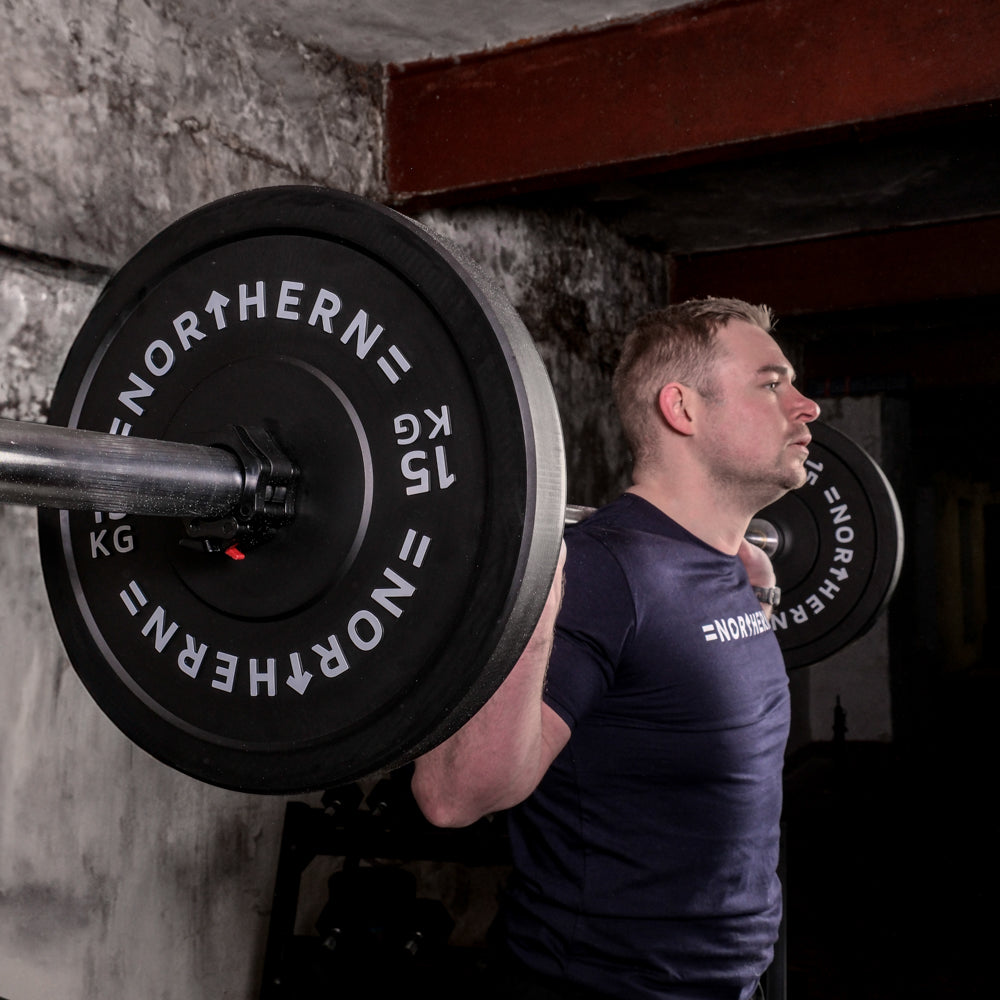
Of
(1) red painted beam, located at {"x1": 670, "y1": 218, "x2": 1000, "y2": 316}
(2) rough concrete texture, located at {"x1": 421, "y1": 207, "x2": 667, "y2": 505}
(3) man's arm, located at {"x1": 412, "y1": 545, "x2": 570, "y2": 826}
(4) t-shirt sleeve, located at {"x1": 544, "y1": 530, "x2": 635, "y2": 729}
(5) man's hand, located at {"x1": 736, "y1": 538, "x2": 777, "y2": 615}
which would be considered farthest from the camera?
(1) red painted beam, located at {"x1": 670, "y1": 218, "x2": 1000, "y2": 316}

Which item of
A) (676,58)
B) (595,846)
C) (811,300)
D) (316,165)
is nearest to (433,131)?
(316,165)

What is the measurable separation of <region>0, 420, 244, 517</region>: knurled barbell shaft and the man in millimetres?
378

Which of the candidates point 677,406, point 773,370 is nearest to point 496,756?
point 677,406

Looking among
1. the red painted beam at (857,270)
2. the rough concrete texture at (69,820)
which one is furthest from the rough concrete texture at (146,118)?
the red painted beam at (857,270)

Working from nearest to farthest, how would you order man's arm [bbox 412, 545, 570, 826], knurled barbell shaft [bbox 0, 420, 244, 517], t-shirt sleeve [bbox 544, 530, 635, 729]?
knurled barbell shaft [bbox 0, 420, 244, 517]
man's arm [bbox 412, 545, 570, 826]
t-shirt sleeve [bbox 544, 530, 635, 729]

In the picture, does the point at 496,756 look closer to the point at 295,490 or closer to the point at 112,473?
the point at 295,490

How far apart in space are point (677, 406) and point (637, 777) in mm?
557

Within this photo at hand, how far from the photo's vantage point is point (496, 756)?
3.42 ft

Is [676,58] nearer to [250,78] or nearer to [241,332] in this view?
[250,78]

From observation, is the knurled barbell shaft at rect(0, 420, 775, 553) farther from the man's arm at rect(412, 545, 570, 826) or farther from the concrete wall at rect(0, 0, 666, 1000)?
the concrete wall at rect(0, 0, 666, 1000)

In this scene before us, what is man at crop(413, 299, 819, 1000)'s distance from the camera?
43.5 inches

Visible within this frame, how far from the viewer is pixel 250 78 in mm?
1983

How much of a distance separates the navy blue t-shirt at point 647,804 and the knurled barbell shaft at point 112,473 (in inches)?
21.0

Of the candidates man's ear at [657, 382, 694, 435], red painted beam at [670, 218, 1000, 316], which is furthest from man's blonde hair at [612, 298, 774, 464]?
red painted beam at [670, 218, 1000, 316]
